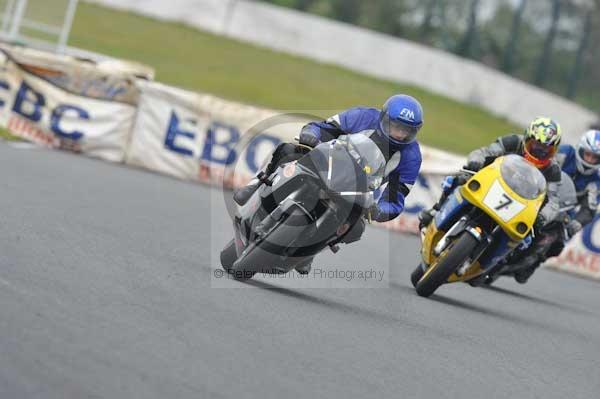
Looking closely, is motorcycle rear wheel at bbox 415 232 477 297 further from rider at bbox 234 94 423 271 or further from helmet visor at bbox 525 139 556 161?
helmet visor at bbox 525 139 556 161

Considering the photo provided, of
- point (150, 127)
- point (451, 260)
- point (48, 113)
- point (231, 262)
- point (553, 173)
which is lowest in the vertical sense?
A: point (48, 113)

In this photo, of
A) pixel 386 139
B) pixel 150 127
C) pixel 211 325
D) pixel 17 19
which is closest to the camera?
pixel 211 325

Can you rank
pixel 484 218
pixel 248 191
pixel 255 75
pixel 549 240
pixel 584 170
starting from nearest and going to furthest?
pixel 248 191, pixel 484 218, pixel 549 240, pixel 584 170, pixel 255 75

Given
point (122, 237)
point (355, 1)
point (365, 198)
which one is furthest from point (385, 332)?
point (355, 1)

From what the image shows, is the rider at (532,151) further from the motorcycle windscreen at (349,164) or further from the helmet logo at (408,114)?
the motorcycle windscreen at (349,164)

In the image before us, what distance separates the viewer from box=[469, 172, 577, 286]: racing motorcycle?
42.0 feet

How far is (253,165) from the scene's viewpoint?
682 inches

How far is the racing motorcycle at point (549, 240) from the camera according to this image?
12.8m

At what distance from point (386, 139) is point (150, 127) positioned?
27.9 feet

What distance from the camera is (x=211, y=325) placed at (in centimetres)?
702

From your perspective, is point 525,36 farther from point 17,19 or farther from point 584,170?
point 584,170

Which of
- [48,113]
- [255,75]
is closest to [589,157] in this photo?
[48,113]

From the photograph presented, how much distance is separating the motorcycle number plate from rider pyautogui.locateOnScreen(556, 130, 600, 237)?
3259 millimetres

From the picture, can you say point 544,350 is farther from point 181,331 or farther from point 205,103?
point 205,103
